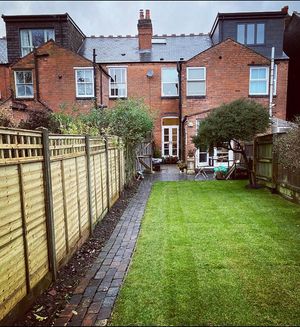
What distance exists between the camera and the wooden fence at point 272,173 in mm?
8551

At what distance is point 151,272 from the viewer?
4.15m

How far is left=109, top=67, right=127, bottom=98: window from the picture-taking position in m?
20.6

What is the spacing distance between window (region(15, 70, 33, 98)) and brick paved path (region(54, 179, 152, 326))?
1535cm

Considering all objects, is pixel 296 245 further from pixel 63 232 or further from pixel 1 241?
pixel 1 241

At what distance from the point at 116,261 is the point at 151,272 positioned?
74 centimetres

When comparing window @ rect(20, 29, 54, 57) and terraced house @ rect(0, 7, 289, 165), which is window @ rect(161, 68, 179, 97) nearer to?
terraced house @ rect(0, 7, 289, 165)

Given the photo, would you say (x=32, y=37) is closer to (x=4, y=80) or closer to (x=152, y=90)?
(x=4, y=80)

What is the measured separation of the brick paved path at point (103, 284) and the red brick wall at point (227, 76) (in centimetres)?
1437

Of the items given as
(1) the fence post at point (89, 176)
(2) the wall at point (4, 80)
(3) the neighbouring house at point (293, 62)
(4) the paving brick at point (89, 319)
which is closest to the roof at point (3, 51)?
(2) the wall at point (4, 80)

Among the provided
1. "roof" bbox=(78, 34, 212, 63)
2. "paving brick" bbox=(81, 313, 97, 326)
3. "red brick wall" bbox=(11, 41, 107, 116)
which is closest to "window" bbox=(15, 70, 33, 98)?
"red brick wall" bbox=(11, 41, 107, 116)

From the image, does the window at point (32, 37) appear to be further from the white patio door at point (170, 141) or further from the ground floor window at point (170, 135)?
the white patio door at point (170, 141)

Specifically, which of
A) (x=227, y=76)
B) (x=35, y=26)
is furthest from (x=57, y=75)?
(x=227, y=76)

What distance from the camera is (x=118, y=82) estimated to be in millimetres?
20828

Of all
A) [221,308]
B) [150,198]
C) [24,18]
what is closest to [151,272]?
[221,308]
